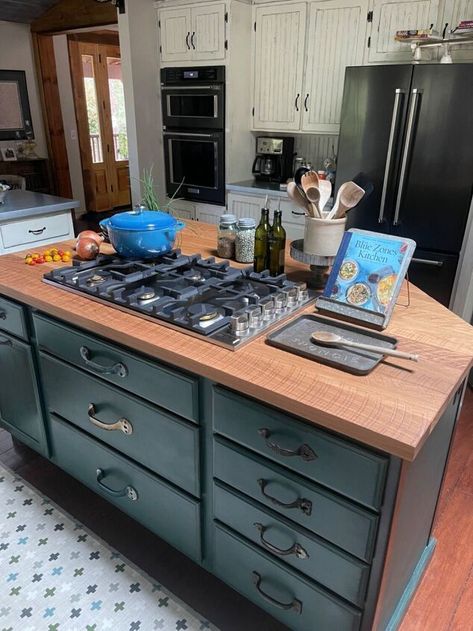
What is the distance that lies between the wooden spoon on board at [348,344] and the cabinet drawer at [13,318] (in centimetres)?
104

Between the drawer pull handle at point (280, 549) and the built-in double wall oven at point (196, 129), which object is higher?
the built-in double wall oven at point (196, 129)

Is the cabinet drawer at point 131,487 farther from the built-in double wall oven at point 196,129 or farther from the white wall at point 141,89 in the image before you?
the white wall at point 141,89

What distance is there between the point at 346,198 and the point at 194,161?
8.95ft

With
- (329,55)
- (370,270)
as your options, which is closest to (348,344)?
(370,270)

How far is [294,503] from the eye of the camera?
1083mm

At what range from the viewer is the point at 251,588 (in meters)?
1.28

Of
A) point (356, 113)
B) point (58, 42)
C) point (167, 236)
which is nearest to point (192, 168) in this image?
point (356, 113)

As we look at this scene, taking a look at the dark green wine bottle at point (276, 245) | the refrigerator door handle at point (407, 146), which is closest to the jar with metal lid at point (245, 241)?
the dark green wine bottle at point (276, 245)

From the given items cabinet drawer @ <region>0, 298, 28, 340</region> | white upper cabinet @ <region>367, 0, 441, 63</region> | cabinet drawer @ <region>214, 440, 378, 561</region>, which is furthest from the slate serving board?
white upper cabinet @ <region>367, 0, 441, 63</region>

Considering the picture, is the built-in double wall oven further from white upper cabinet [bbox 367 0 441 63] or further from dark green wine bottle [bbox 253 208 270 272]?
dark green wine bottle [bbox 253 208 270 272]

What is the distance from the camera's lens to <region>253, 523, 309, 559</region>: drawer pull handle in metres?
1.11

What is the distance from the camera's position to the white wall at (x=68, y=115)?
610 centimetres

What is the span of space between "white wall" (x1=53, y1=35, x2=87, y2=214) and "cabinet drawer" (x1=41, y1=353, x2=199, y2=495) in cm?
493

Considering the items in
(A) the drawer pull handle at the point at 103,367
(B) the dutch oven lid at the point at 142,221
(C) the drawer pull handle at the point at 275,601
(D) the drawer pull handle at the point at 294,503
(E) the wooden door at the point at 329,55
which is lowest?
(C) the drawer pull handle at the point at 275,601
